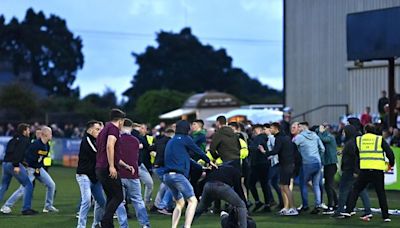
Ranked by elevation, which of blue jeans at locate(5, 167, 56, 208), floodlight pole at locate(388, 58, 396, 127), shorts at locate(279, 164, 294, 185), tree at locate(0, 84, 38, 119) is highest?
tree at locate(0, 84, 38, 119)

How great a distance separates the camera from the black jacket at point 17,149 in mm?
20438

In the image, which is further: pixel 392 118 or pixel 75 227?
pixel 392 118

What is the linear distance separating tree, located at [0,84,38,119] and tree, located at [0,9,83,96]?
80.1ft

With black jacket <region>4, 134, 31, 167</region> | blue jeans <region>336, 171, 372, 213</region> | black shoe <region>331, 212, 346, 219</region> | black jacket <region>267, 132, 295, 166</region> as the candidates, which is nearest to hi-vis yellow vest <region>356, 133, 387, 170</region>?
blue jeans <region>336, 171, 372, 213</region>

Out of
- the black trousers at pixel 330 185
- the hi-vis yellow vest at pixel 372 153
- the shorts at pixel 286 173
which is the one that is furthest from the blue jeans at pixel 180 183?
the black trousers at pixel 330 185

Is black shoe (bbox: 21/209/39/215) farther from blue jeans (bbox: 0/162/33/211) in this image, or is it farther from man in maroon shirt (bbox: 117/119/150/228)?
man in maroon shirt (bbox: 117/119/150/228)

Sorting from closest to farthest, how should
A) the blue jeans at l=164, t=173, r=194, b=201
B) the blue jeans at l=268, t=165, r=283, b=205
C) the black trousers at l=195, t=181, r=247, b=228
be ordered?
the black trousers at l=195, t=181, r=247, b=228 < the blue jeans at l=164, t=173, r=194, b=201 < the blue jeans at l=268, t=165, r=283, b=205

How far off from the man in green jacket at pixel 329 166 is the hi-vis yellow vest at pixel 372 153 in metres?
2.13

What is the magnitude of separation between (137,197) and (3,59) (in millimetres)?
76818

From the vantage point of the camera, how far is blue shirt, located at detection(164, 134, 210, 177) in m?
16.0

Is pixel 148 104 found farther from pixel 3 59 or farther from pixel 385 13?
pixel 385 13

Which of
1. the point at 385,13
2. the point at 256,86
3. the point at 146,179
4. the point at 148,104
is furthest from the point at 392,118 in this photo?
the point at 256,86

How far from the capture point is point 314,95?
4150 cm

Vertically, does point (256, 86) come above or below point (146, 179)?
above
